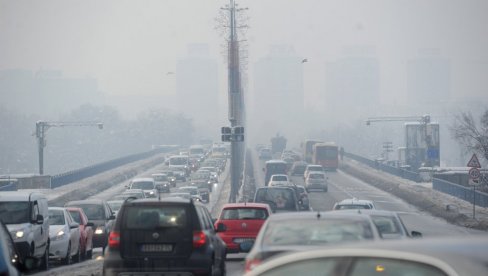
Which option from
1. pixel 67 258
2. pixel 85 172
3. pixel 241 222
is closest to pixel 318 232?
pixel 241 222

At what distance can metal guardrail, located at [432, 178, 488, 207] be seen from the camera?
5624cm

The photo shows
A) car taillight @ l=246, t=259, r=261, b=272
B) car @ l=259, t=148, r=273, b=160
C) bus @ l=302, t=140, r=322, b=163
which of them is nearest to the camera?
car taillight @ l=246, t=259, r=261, b=272

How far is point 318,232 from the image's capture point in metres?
13.0

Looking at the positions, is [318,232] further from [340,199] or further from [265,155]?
[265,155]

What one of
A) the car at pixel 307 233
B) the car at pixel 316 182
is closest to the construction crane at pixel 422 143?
the car at pixel 316 182

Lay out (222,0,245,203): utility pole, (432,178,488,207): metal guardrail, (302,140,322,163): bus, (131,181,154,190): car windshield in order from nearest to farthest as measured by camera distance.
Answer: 1. (432,178,488,207): metal guardrail
2. (222,0,245,203): utility pole
3. (131,181,154,190): car windshield
4. (302,140,322,163): bus

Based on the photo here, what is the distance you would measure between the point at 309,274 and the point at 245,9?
260ft

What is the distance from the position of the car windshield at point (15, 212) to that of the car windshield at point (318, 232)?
1114 cm

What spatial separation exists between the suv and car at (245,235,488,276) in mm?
11151

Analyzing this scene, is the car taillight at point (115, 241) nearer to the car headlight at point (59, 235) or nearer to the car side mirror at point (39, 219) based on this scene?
the car side mirror at point (39, 219)

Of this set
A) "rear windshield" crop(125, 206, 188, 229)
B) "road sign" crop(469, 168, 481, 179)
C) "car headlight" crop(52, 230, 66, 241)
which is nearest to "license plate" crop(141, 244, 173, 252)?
"rear windshield" crop(125, 206, 188, 229)

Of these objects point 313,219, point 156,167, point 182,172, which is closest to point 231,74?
point 182,172

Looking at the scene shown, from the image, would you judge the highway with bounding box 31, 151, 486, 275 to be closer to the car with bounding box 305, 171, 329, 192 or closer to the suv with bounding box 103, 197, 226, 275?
the car with bounding box 305, 171, 329, 192

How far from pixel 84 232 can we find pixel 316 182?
47.0 meters
